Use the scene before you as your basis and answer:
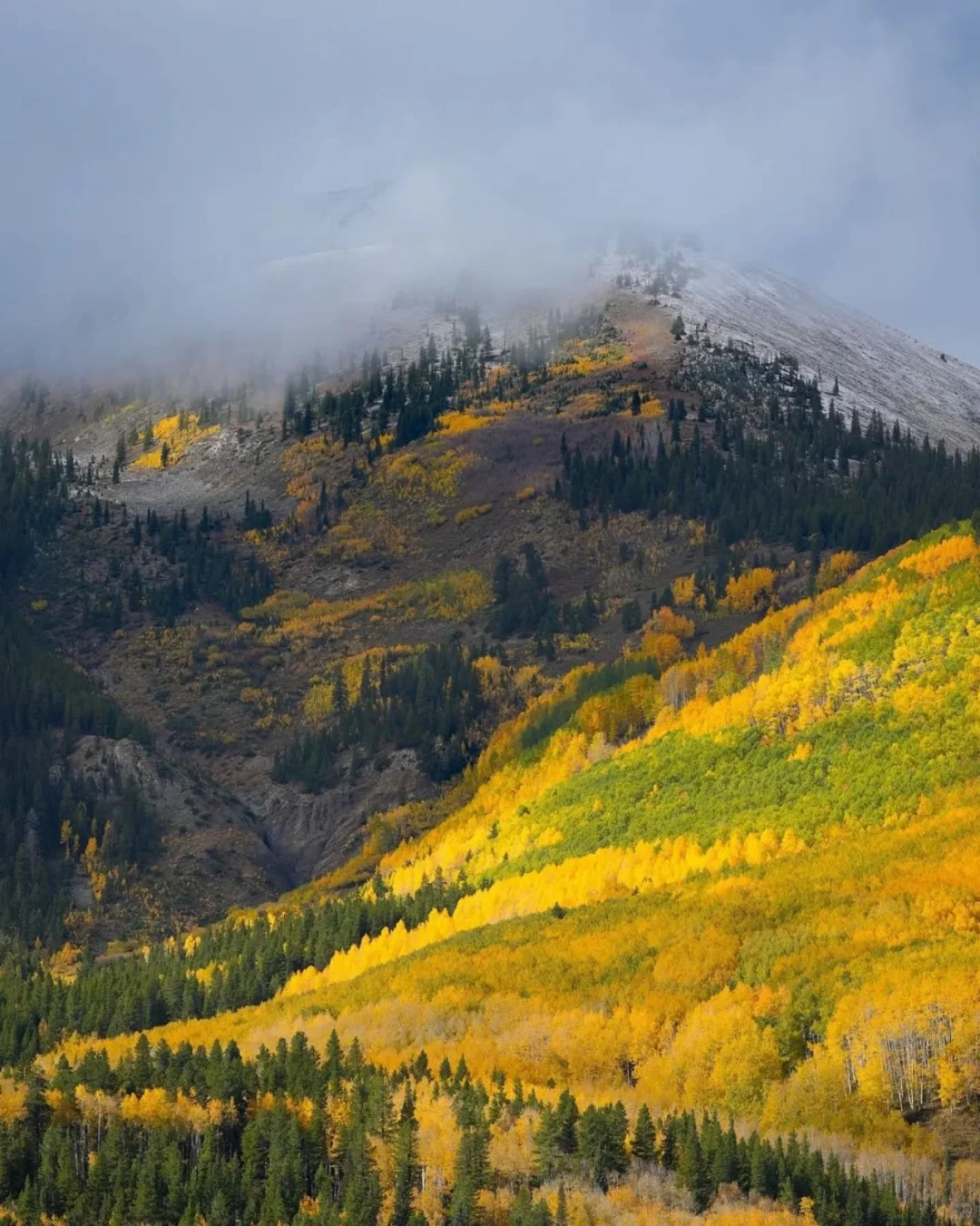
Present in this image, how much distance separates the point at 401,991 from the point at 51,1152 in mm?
50847

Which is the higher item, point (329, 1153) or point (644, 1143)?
point (644, 1143)

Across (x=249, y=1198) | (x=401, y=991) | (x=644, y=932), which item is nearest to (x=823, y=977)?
(x=644, y=932)

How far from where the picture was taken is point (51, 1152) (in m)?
146

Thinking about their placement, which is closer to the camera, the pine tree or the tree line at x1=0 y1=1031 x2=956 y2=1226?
the tree line at x1=0 y1=1031 x2=956 y2=1226

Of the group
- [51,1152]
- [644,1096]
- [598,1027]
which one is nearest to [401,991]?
[598,1027]

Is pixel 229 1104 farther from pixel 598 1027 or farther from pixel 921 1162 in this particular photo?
pixel 921 1162

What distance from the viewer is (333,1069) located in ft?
528

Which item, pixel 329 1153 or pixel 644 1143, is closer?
pixel 644 1143

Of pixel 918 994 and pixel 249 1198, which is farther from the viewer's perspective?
pixel 918 994

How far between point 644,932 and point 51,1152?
69.2 meters

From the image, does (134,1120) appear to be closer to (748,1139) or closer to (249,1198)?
(249,1198)

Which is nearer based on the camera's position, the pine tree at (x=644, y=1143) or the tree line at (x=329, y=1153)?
the tree line at (x=329, y=1153)

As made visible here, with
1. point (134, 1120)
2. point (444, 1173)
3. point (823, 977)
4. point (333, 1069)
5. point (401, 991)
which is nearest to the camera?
point (444, 1173)

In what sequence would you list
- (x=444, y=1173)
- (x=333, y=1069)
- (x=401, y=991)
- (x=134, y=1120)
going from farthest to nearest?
(x=401, y=991) < (x=333, y=1069) < (x=134, y=1120) < (x=444, y=1173)
